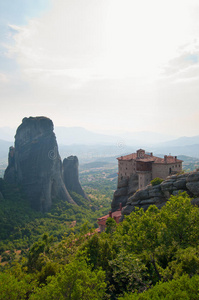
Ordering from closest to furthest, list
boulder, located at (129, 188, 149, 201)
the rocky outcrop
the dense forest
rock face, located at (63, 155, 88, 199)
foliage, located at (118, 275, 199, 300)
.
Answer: foliage, located at (118, 275, 199, 300)
the dense forest
boulder, located at (129, 188, 149, 201)
the rocky outcrop
rock face, located at (63, 155, 88, 199)

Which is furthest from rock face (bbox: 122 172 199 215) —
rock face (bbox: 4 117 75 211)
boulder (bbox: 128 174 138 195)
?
rock face (bbox: 4 117 75 211)

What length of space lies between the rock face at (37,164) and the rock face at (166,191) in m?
66.7

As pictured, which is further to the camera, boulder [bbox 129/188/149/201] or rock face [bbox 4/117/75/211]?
rock face [bbox 4/117/75/211]

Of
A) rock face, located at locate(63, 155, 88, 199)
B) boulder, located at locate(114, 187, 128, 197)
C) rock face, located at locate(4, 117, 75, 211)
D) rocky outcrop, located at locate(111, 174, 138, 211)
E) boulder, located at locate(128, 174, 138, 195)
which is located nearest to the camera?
boulder, located at locate(128, 174, 138, 195)

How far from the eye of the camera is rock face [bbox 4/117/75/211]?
97250 mm

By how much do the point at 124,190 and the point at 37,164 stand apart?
62752mm

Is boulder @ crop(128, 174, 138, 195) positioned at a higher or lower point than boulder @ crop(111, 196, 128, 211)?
higher

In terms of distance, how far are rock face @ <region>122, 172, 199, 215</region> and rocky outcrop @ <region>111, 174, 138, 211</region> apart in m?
8.31

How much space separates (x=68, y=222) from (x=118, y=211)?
4463cm

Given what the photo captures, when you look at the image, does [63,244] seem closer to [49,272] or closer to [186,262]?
[49,272]

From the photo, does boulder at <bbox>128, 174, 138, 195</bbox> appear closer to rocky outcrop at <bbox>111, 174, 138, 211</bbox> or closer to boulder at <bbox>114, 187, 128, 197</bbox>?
rocky outcrop at <bbox>111, 174, 138, 211</bbox>

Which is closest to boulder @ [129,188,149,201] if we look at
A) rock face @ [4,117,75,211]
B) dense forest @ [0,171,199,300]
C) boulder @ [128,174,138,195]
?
dense forest @ [0,171,199,300]

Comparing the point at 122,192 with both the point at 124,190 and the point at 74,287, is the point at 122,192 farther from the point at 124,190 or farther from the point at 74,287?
the point at 74,287

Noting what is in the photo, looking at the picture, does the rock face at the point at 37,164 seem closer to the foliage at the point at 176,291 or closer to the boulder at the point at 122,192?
the boulder at the point at 122,192
